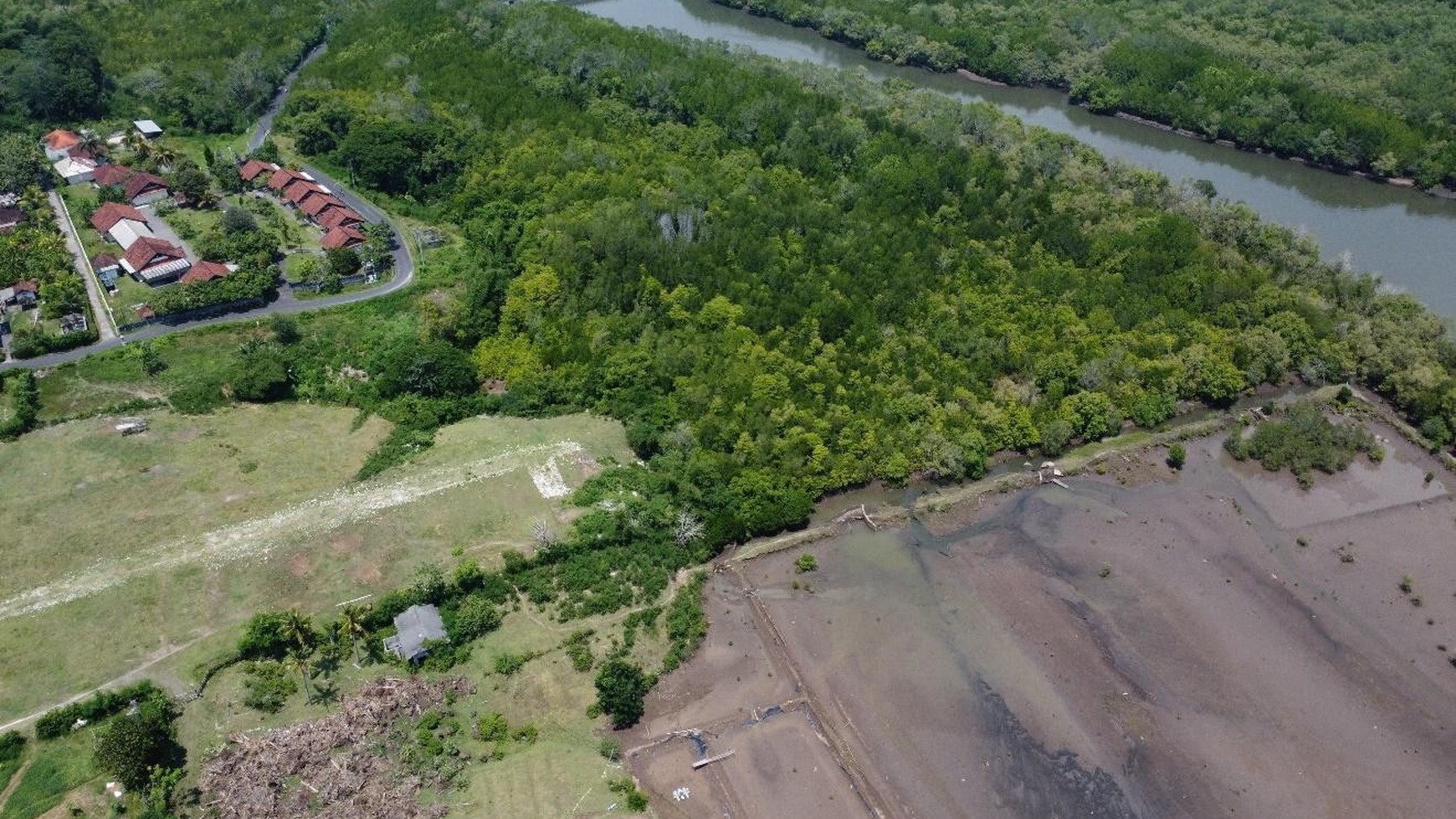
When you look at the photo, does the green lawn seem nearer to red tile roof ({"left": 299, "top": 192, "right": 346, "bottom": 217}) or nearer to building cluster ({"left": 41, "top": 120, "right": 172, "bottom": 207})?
red tile roof ({"left": 299, "top": 192, "right": 346, "bottom": 217})

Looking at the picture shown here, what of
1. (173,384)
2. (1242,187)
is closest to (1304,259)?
(1242,187)

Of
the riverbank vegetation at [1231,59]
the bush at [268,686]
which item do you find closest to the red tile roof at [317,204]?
the bush at [268,686]

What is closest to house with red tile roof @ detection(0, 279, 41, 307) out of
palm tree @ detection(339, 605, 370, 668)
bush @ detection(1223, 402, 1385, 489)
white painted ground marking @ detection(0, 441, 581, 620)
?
white painted ground marking @ detection(0, 441, 581, 620)

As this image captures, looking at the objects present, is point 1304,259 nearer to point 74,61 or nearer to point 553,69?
point 553,69

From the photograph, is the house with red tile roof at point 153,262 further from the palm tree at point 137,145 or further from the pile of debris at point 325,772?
the pile of debris at point 325,772

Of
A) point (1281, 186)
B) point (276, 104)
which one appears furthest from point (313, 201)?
point (1281, 186)

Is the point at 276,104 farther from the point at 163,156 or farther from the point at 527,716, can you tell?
the point at 527,716
